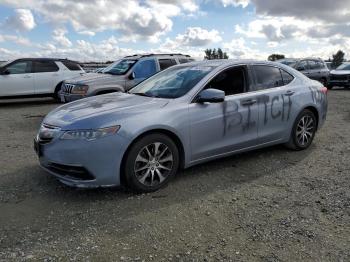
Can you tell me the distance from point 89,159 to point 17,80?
10.7 metres

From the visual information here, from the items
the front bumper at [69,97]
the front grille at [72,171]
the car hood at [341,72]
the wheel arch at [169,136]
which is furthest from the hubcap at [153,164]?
the car hood at [341,72]

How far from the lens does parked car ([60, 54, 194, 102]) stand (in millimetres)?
9883

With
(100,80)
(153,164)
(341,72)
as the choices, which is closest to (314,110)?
→ (153,164)

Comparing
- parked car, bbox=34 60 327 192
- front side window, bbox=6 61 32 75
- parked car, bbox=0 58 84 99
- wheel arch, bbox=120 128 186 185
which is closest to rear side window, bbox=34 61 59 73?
parked car, bbox=0 58 84 99

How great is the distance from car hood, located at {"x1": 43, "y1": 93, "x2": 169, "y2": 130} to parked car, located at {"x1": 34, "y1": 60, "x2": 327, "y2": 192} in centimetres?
1

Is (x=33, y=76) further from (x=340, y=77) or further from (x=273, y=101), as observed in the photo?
(x=340, y=77)

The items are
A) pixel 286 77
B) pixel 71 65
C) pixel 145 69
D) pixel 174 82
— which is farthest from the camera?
pixel 71 65

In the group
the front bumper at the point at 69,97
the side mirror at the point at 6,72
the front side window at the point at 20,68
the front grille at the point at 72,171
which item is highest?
the front side window at the point at 20,68

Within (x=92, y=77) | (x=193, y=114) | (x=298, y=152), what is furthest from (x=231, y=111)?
(x=92, y=77)

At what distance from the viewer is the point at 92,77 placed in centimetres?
1045

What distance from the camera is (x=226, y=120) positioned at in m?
5.39

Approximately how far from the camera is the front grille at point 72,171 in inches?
175

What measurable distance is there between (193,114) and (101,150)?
131 centimetres

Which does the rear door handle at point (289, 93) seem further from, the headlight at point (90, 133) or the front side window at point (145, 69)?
the front side window at point (145, 69)
